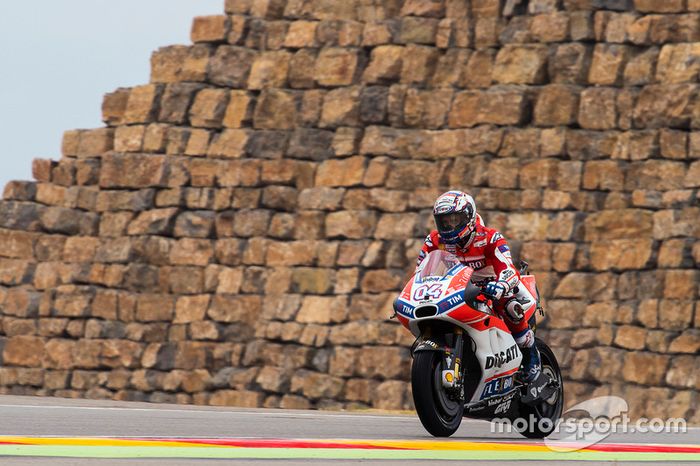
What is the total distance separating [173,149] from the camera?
93.3ft

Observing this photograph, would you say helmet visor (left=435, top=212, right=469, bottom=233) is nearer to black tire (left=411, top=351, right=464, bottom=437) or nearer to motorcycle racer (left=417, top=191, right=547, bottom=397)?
motorcycle racer (left=417, top=191, right=547, bottom=397)

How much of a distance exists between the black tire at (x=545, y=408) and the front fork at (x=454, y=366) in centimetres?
130

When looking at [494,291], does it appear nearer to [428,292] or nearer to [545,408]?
[428,292]

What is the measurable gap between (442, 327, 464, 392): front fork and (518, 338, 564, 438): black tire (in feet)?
4.26

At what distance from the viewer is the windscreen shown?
12602mm

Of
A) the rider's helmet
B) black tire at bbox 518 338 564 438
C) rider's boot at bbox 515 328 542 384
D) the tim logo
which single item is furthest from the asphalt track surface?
the rider's helmet

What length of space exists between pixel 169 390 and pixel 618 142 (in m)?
8.13

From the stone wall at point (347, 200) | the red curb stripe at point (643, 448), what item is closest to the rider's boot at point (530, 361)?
the red curb stripe at point (643, 448)

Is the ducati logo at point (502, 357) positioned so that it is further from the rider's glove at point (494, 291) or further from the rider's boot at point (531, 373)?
the rider's glove at point (494, 291)

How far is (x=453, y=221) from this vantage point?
12.8 metres

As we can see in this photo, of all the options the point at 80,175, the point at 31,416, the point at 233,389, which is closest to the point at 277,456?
the point at 31,416

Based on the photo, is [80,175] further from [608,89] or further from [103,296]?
[608,89]

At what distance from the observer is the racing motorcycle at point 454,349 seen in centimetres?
1214

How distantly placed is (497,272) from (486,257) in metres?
0.16
